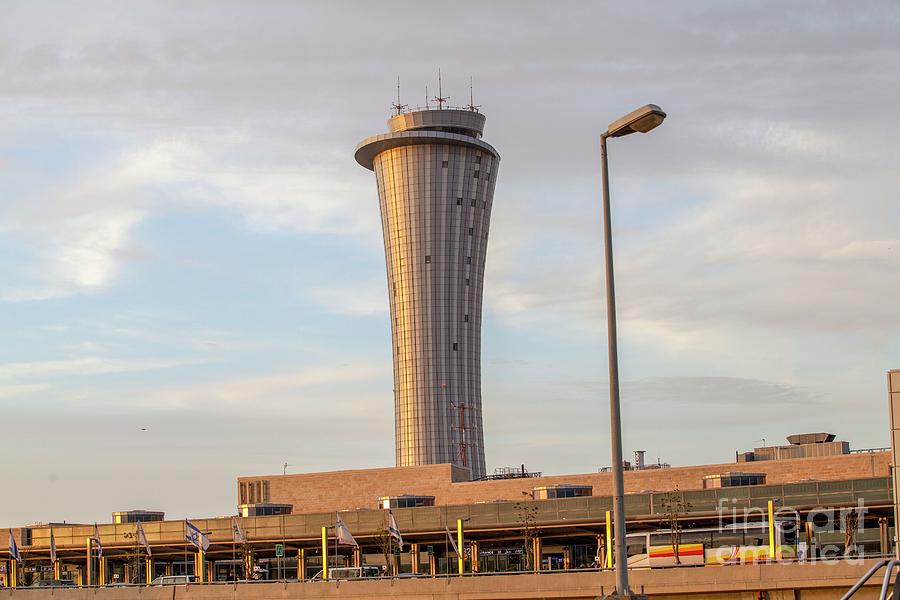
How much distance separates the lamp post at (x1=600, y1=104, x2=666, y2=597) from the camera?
99.2 feet

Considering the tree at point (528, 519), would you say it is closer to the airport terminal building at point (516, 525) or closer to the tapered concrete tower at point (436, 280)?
the airport terminal building at point (516, 525)

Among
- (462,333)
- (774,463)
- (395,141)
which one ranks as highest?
(395,141)

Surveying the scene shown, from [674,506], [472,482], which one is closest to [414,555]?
[472,482]

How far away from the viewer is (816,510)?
95.1 meters

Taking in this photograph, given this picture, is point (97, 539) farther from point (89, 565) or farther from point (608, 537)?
point (608, 537)

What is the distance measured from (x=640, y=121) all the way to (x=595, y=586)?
33746 mm

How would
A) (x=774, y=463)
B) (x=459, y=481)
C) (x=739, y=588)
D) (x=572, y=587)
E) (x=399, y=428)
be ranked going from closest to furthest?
(x=739, y=588) < (x=572, y=587) < (x=774, y=463) < (x=459, y=481) < (x=399, y=428)

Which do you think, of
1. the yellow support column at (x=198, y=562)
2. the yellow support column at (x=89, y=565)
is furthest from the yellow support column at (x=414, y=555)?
the yellow support column at (x=89, y=565)

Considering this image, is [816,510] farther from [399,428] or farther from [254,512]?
[399,428]

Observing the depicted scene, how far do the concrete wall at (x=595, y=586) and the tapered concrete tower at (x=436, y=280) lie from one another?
10178 cm

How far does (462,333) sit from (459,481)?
4051 cm

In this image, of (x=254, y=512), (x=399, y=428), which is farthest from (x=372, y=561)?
(x=399, y=428)

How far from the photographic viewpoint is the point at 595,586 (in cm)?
5894

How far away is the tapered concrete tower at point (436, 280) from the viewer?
17512 centimetres
